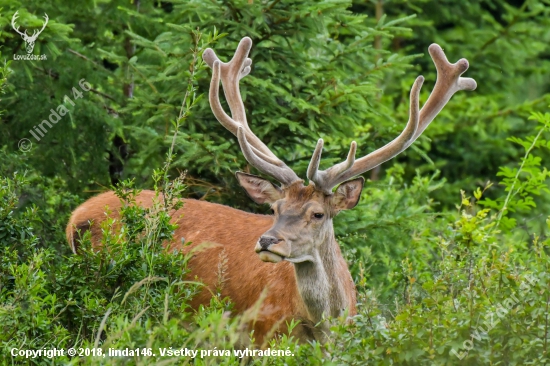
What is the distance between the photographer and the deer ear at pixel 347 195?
659 centimetres

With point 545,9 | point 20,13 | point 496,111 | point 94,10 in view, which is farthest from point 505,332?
point 545,9

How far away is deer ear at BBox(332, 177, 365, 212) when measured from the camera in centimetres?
659

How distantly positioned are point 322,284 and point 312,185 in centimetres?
68

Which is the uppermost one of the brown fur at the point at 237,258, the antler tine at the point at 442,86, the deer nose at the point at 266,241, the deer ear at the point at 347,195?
the antler tine at the point at 442,86

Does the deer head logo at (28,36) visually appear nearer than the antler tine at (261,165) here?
No

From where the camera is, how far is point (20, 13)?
832 centimetres

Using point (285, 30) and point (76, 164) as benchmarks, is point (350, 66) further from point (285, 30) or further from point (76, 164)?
point (76, 164)

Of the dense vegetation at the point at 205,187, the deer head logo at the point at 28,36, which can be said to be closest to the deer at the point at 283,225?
the dense vegetation at the point at 205,187

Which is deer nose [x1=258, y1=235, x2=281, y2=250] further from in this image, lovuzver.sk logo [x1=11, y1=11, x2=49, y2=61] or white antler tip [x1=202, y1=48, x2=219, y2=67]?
lovuzver.sk logo [x1=11, y1=11, x2=49, y2=61]

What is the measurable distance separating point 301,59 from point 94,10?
2560 mm

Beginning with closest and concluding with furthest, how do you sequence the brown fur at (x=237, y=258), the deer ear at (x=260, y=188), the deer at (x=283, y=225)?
the deer at (x=283, y=225), the brown fur at (x=237, y=258), the deer ear at (x=260, y=188)

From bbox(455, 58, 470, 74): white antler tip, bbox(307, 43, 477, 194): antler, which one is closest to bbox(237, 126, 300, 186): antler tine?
bbox(307, 43, 477, 194): antler

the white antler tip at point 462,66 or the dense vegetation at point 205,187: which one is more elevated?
the white antler tip at point 462,66

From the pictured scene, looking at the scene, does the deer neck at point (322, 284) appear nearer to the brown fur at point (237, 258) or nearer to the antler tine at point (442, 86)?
the brown fur at point (237, 258)
